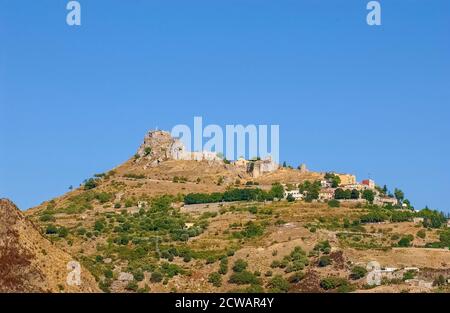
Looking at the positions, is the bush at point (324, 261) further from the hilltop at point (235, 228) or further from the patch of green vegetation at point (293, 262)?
the patch of green vegetation at point (293, 262)

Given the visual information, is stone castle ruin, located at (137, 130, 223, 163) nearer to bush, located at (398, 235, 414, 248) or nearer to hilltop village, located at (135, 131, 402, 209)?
hilltop village, located at (135, 131, 402, 209)

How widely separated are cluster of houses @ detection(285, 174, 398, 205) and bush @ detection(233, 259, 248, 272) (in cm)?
3091

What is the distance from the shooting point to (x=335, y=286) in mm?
104062

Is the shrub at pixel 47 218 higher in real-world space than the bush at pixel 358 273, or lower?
higher

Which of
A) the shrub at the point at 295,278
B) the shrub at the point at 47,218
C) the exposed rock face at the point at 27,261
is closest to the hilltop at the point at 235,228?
the shrub at the point at 295,278

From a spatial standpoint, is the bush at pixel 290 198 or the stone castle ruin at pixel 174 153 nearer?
the bush at pixel 290 198

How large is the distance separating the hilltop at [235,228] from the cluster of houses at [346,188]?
0.18 metres

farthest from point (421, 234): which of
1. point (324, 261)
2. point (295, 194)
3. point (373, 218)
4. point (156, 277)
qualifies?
point (156, 277)

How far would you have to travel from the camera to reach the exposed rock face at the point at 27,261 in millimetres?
50969

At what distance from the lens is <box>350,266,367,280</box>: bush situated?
4178 inches

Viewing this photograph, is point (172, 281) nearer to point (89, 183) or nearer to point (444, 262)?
point (444, 262)

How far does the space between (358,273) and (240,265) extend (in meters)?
12.1
